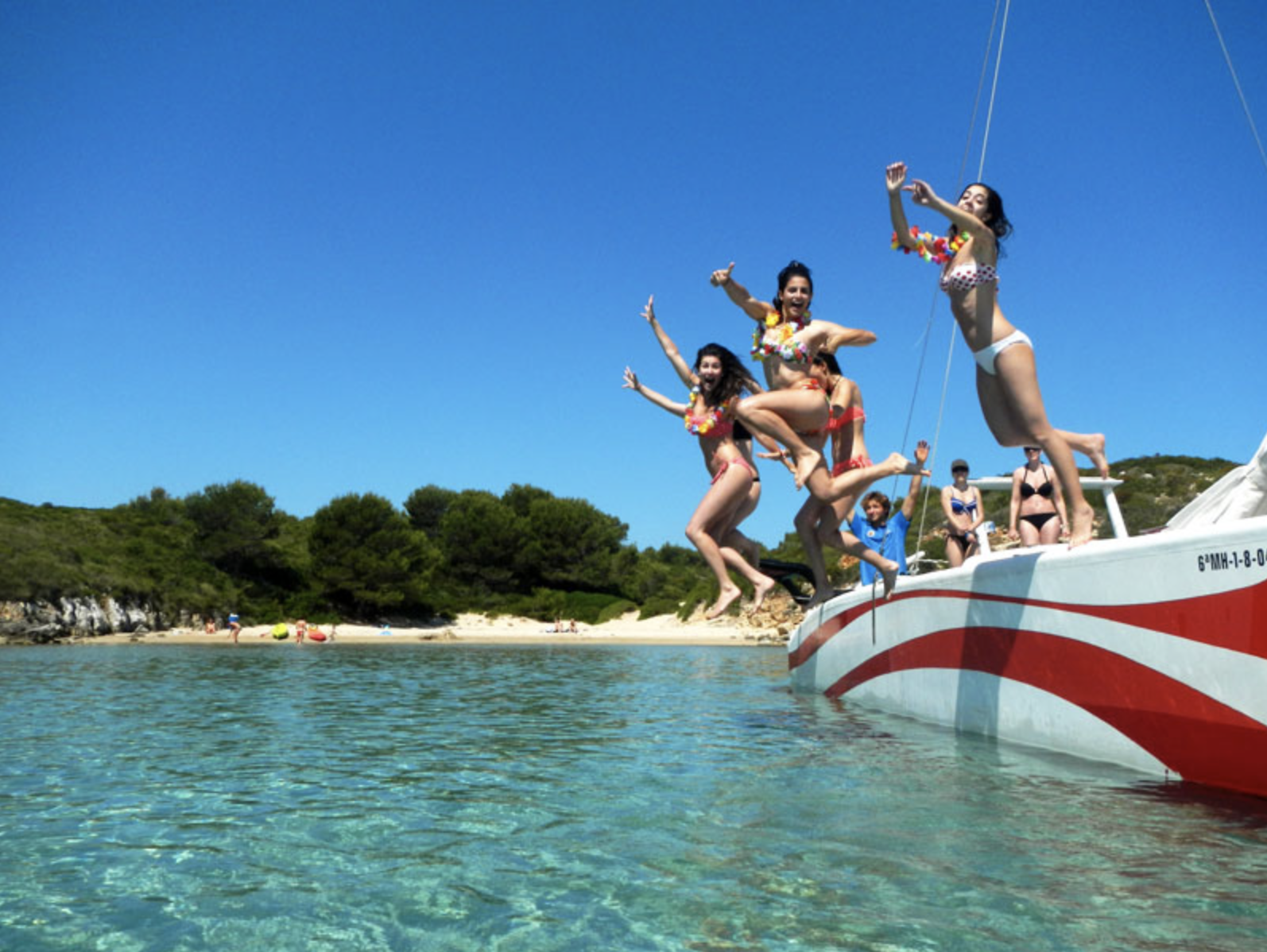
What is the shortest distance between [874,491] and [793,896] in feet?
26.5

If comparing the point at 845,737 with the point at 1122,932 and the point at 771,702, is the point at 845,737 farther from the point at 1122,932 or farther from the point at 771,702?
the point at 1122,932

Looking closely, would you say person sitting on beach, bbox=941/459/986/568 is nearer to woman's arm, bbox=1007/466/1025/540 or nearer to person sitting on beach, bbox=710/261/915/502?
woman's arm, bbox=1007/466/1025/540

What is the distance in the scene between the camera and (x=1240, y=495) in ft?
19.9

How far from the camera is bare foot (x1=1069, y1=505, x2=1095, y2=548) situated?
6.06 meters

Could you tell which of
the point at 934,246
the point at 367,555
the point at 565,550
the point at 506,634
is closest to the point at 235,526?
the point at 367,555

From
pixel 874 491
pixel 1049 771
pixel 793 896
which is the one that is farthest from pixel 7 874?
pixel 874 491

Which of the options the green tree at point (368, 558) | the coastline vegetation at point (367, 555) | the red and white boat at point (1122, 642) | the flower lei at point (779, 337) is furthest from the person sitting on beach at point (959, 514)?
the green tree at point (368, 558)

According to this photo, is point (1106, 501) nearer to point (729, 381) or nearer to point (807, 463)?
point (807, 463)

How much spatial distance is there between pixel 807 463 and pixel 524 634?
5061cm

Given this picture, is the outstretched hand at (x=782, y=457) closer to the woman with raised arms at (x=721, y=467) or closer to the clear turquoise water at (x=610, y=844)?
the woman with raised arms at (x=721, y=467)

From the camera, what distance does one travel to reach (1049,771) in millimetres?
6066

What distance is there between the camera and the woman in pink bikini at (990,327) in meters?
6.10

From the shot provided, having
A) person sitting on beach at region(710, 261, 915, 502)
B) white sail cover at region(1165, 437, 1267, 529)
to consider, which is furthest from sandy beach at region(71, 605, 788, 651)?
white sail cover at region(1165, 437, 1267, 529)

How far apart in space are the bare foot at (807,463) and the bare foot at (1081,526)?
1.77 meters
